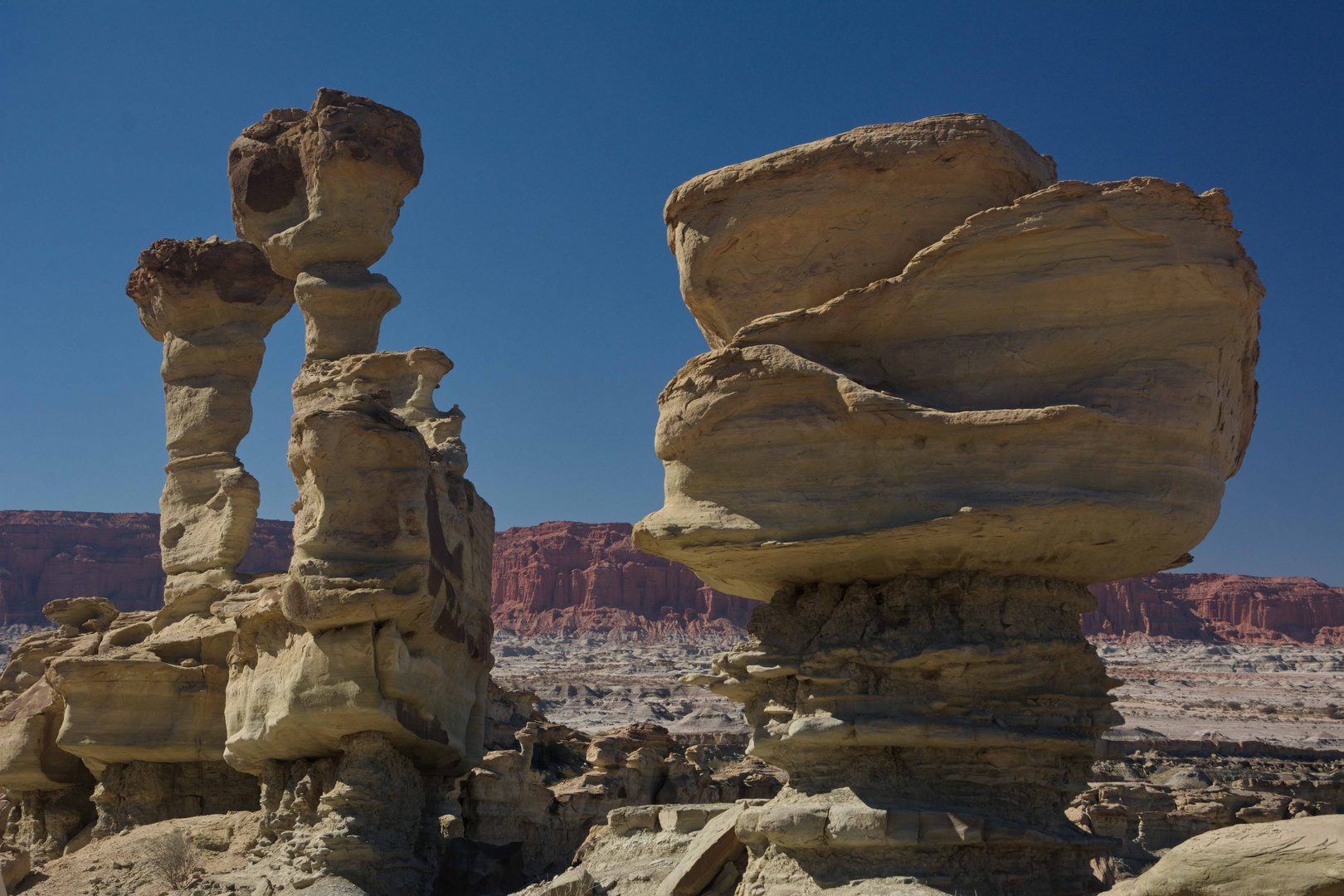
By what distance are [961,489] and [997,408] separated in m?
0.66

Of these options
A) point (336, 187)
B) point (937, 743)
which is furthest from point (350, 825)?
point (336, 187)

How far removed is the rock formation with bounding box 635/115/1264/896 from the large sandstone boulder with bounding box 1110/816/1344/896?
137cm

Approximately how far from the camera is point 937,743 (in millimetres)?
7645

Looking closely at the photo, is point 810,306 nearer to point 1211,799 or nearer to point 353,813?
point 353,813

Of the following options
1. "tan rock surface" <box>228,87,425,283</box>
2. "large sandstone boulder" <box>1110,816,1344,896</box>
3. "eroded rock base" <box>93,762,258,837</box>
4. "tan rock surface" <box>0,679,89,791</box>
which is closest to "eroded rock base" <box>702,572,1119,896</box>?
"large sandstone boulder" <box>1110,816,1344,896</box>

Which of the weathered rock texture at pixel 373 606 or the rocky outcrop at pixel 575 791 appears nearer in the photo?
the weathered rock texture at pixel 373 606

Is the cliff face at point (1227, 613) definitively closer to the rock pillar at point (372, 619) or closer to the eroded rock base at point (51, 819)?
the eroded rock base at point (51, 819)

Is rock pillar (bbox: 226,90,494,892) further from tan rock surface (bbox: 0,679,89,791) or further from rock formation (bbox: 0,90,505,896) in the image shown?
tan rock surface (bbox: 0,679,89,791)

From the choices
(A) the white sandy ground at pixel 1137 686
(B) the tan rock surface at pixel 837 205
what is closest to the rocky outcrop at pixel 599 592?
(A) the white sandy ground at pixel 1137 686

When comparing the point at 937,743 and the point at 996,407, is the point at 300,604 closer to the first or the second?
the point at 937,743

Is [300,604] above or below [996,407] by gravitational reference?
below

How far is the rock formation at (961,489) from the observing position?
7.57 meters

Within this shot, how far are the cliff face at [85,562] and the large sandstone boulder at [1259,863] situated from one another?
328 feet

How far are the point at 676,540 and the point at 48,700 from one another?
13.3 metres
